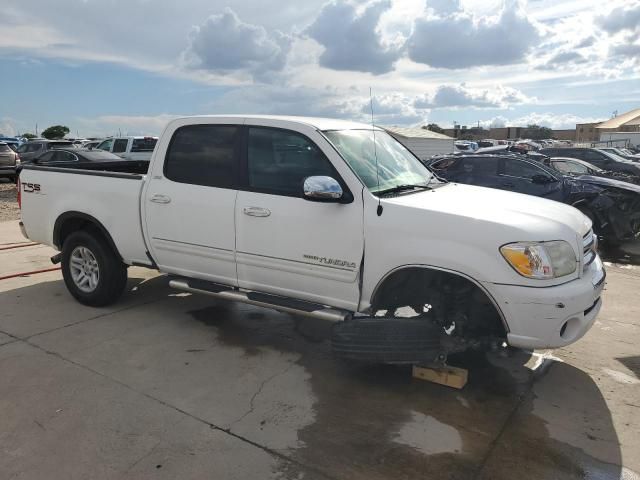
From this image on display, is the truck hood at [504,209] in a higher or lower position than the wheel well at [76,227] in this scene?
higher

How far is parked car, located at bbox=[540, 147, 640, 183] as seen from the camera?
1830 cm

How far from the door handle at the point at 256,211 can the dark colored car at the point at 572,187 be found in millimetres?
7505

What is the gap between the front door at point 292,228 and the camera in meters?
3.87

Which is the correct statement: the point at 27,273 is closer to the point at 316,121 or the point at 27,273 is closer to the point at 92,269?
the point at 92,269

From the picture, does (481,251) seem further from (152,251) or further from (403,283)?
(152,251)

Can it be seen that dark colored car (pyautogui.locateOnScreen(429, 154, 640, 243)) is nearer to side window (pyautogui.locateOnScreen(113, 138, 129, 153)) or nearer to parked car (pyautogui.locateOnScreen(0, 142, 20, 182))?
side window (pyautogui.locateOnScreen(113, 138, 129, 153))

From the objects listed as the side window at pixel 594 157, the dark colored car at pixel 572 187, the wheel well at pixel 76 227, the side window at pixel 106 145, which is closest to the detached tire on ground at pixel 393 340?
the wheel well at pixel 76 227

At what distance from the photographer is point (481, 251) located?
3406 mm

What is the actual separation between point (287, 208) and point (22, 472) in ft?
7.75

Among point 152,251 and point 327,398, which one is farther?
point 152,251

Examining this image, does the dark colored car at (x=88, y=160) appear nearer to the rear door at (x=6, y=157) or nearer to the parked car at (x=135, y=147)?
the parked car at (x=135, y=147)

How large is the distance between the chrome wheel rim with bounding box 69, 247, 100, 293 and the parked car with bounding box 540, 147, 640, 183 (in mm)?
16894

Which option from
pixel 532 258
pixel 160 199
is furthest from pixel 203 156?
pixel 532 258

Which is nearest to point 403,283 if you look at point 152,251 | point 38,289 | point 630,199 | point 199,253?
point 199,253
